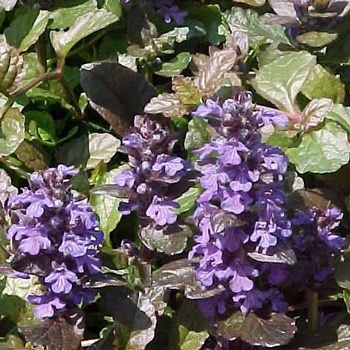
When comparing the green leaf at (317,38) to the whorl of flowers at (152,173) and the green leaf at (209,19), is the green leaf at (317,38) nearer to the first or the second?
the green leaf at (209,19)

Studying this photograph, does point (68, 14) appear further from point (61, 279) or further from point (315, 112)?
point (61, 279)

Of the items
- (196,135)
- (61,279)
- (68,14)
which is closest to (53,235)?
(61,279)

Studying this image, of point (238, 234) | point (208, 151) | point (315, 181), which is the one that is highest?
point (208, 151)

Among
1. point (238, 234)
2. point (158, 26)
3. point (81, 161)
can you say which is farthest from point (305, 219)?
point (158, 26)

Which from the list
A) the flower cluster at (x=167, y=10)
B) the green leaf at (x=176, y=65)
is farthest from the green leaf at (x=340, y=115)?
the flower cluster at (x=167, y=10)

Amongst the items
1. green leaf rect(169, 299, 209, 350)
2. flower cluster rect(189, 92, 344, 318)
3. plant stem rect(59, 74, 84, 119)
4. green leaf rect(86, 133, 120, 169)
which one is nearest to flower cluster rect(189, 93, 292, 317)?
flower cluster rect(189, 92, 344, 318)

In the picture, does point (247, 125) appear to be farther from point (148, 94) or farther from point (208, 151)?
point (148, 94)
